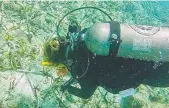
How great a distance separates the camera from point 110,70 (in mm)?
4059

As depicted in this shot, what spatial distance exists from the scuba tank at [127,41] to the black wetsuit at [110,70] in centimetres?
15

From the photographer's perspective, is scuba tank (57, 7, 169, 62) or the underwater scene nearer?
scuba tank (57, 7, 169, 62)

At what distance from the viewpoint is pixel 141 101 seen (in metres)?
5.70

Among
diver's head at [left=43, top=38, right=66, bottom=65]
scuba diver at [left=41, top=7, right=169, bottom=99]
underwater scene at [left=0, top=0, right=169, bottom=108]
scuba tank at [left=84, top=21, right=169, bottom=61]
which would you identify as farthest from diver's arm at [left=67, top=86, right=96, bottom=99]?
scuba tank at [left=84, top=21, right=169, bottom=61]

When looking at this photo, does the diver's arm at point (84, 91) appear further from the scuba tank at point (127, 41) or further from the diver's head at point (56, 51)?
the scuba tank at point (127, 41)

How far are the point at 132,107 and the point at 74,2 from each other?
3.28 m

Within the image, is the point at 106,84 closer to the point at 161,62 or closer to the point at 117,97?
the point at 161,62

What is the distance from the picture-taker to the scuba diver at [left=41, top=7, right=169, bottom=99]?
12.9 ft

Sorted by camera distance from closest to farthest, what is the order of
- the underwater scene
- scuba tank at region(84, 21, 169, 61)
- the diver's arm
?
scuba tank at region(84, 21, 169, 61)
the underwater scene
the diver's arm

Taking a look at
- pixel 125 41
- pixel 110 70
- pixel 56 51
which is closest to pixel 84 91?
pixel 110 70

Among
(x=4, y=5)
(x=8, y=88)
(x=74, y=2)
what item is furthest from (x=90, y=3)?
(x=8, y=88)

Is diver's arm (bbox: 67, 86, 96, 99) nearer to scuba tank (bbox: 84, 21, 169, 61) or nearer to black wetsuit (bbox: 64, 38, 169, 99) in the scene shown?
black wetsuit (bbox: 64, 38, 169, 99)

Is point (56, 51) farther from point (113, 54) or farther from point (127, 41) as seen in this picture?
point (127, 41)

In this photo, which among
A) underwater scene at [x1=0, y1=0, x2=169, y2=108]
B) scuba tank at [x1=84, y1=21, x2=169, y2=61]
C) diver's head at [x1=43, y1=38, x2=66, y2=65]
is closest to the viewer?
scuba tank at [x1=84, y1=21, x2=169, y2=61]
